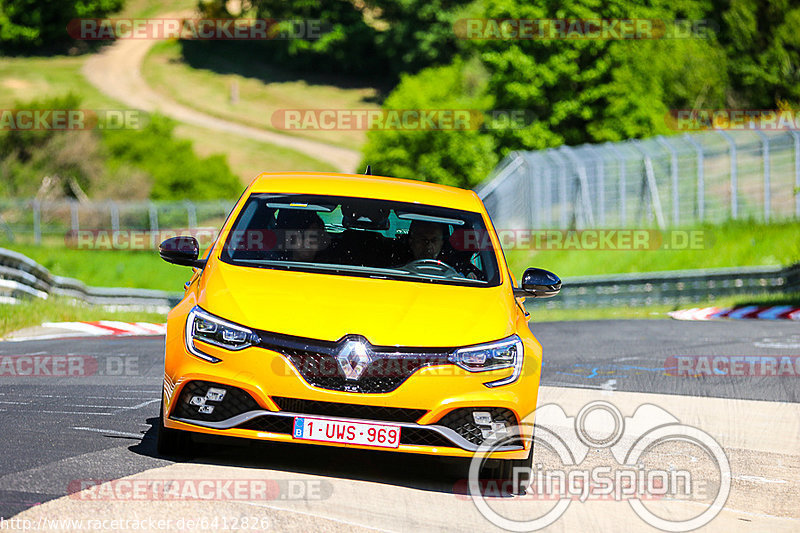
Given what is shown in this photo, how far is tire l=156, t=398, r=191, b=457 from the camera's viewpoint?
700cm

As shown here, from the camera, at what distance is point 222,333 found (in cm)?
670

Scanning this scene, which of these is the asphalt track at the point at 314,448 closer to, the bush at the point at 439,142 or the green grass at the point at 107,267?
the green grass at the point at 107,267

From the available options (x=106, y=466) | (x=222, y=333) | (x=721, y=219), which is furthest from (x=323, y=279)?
(x=721, y=219)

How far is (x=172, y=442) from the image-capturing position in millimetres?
7055

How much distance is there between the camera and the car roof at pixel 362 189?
27.4 ft

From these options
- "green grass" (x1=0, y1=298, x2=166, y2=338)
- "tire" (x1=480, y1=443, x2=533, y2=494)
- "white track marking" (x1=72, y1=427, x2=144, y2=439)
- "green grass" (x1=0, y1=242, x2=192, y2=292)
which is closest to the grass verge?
"green grass" (x1=0, y1=298, x2=166, y2=338)

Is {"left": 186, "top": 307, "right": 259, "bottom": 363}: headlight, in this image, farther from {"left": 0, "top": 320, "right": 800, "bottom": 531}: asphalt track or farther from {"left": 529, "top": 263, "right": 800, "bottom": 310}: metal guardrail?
{"left": 529, "top": 263, "right": 800, "bottom": 310}: metal guardrail

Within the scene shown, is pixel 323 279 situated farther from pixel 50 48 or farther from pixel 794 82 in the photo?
pixel 50 48

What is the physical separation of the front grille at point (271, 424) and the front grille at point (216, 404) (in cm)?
7

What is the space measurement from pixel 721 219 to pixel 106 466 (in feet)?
86.0

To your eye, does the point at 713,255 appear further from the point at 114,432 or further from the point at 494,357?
the point at 494,357

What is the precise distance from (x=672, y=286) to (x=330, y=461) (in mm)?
18766

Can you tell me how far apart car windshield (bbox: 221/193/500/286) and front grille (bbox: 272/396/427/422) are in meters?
1.18

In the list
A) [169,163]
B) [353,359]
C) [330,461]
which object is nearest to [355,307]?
[353,359]
